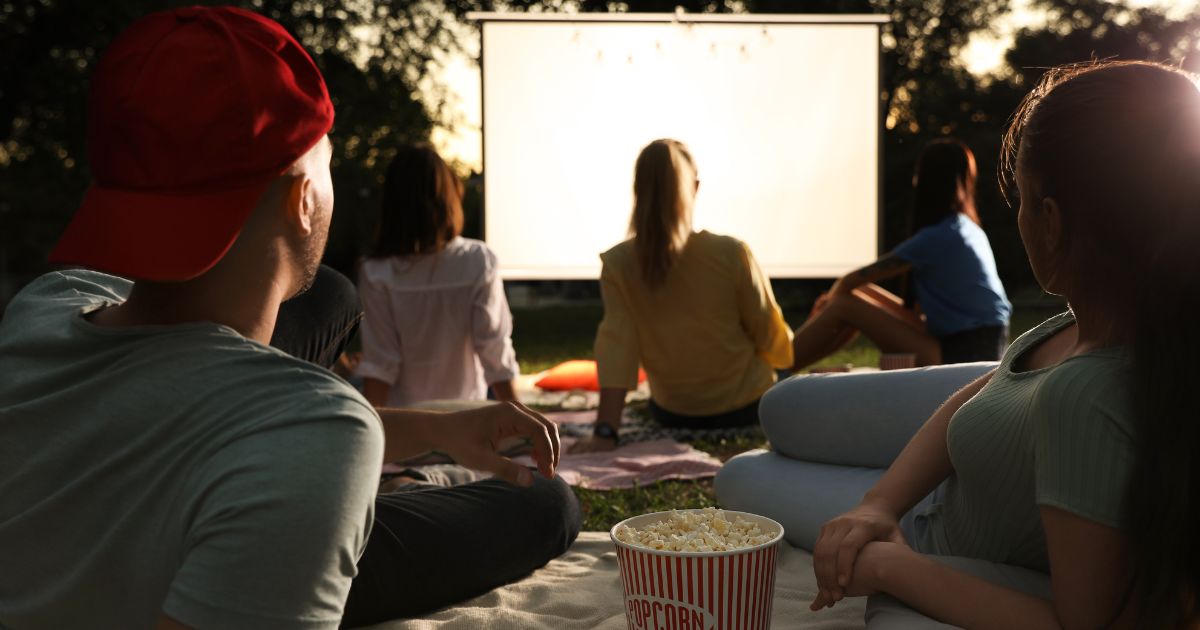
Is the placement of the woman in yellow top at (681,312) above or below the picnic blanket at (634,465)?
above

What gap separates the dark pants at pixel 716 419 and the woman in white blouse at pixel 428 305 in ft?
2.26

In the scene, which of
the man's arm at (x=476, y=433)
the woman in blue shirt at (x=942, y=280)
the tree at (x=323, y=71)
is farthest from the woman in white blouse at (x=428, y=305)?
the tree at (x=323, y=71)

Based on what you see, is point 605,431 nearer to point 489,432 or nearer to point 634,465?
point 634,465

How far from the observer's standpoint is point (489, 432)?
3.76 ft

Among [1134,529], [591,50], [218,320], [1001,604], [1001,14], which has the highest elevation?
[1001,14]

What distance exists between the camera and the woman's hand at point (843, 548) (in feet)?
4.29

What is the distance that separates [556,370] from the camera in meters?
5.63

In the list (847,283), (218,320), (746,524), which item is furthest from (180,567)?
(847,283)

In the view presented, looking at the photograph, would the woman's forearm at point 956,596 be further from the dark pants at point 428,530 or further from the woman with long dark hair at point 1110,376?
the dark pants at point 428,530

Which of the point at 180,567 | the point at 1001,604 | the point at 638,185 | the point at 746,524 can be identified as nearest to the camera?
the point at 180,567

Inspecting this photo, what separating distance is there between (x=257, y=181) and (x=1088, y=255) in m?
0.86

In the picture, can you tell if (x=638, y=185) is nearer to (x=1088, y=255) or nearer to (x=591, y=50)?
(x=591, y=50)

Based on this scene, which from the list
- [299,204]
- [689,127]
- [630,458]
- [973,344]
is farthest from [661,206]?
[299,204]

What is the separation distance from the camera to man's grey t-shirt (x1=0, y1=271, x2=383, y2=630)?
2.39 feet
